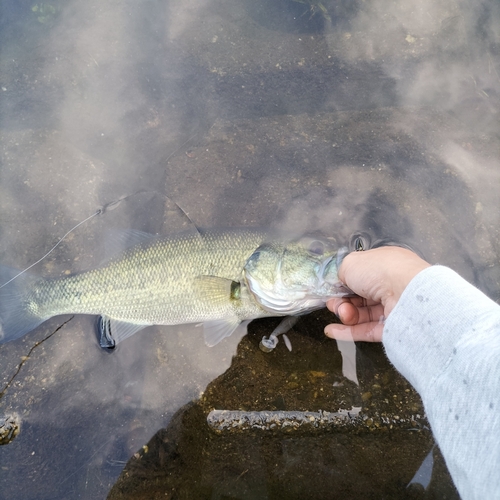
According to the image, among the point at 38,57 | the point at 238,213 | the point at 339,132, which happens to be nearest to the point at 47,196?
the point at 38,57

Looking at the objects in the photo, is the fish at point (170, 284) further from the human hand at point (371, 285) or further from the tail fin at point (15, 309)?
the human hand at point (371, 285)

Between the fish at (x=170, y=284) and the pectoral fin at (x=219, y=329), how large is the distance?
0.36 feet

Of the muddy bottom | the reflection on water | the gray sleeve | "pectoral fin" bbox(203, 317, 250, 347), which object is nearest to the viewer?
the gray sleeve

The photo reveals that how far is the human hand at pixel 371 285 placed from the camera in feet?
7.29

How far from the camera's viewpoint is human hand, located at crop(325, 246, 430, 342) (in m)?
2.22

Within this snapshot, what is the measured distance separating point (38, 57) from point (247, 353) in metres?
3.61

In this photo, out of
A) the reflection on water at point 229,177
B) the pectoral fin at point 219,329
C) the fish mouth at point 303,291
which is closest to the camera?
the fish mouth at point 303,291

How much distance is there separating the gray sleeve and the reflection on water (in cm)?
134

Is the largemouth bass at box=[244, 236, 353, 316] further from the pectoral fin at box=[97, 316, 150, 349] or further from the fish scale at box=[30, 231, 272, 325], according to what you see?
the pectoral fin at box=[97, 316, 150, 349]

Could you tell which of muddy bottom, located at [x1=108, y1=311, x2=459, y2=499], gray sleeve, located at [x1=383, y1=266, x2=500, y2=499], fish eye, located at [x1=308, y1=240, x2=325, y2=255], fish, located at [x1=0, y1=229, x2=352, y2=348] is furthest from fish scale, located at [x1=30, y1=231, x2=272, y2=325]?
gray sleeve, located at [x1=383, y1=266, x2=500, y2=499]

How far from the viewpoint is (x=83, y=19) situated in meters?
3.96

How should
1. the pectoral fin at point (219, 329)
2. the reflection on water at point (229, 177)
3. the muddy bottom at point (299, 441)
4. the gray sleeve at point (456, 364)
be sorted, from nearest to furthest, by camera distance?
the gray sleeve at point (456, 364) < the muddy bottom at point (299, 441) < the reflection on water at point (229, 177) < the pectoral fin at point (219, 329)

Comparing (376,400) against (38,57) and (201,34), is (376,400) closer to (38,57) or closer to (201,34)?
(201,34)

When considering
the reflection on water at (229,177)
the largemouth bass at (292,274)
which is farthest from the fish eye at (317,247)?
the reflection on water at (229,177)
